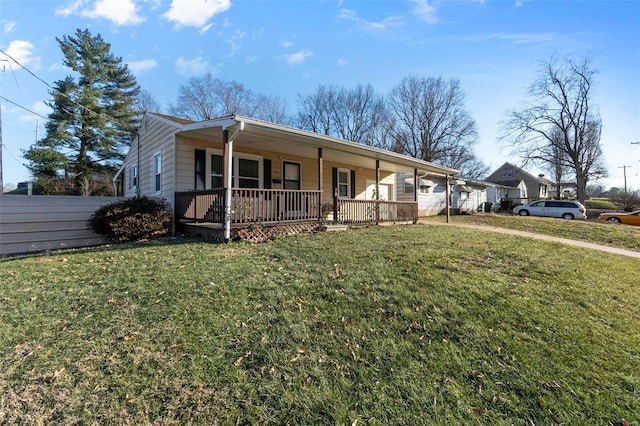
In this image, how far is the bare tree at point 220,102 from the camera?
99.3 feet

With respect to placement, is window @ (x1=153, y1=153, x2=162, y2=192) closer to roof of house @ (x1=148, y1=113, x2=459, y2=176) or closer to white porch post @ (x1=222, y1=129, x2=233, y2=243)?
roof of house @ (x1=148, y1=113, x2=459, y2=176)

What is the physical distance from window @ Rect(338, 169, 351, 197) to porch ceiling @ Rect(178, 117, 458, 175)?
1.08 meters

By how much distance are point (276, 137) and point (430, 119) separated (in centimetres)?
2938

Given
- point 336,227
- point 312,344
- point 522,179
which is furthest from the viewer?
point 522,179

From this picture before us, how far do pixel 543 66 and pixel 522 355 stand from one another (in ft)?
120

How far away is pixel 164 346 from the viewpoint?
3.06 metres

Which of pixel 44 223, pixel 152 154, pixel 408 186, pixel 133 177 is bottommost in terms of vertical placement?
pixel 44 223

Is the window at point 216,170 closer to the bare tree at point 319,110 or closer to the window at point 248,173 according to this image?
the window at point 248,173

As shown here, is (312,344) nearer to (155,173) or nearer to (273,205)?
(273,205)

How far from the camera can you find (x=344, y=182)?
14820 millimetres

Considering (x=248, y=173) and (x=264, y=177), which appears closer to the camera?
(x=248, y=173)

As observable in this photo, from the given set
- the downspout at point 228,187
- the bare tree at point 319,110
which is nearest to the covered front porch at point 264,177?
the downspout at point 228,187

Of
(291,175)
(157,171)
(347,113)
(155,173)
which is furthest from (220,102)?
(291,175)

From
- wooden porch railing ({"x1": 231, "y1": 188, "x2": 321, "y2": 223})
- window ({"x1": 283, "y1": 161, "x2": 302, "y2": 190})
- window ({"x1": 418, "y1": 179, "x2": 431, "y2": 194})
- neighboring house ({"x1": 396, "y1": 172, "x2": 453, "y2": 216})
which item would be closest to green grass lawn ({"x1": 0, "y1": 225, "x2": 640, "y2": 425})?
wooden porch railing ({"x1": 231, "y1": 188, "x2": 321, "y2": 223})
